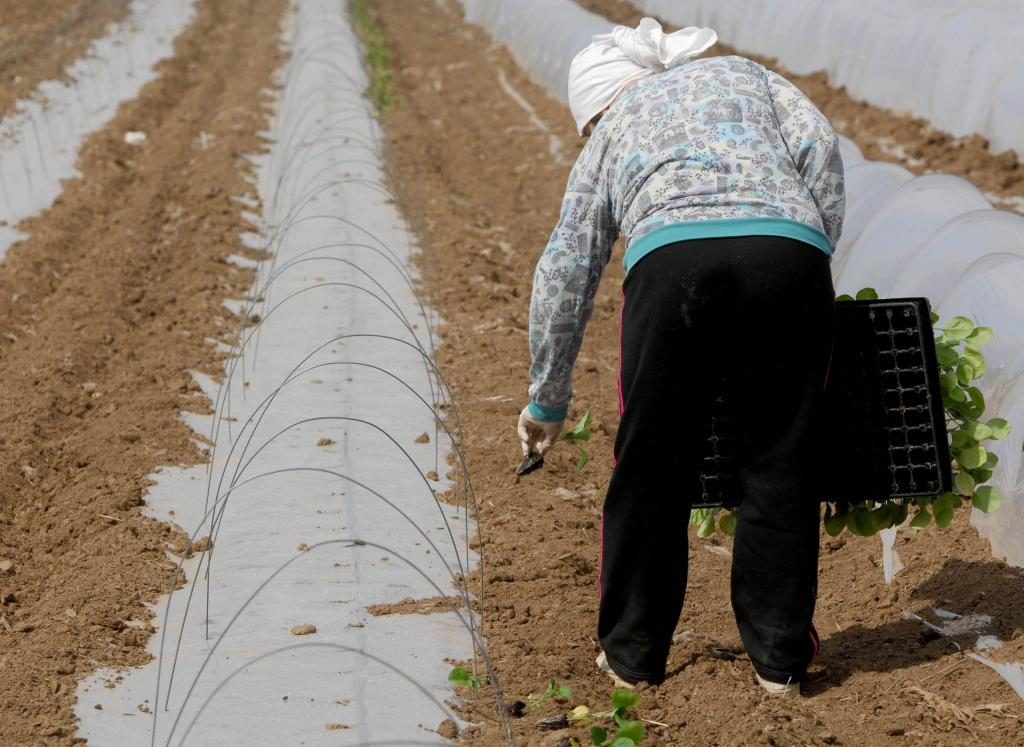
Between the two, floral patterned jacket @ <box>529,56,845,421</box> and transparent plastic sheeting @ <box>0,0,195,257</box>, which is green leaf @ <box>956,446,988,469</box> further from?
transparent plastic sheeting @ <box>0,0,195,257</box>

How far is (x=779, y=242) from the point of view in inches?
95.3

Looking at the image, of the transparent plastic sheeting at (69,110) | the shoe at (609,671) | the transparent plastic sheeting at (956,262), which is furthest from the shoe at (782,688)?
the transparent plastic sheeting at (69,110)

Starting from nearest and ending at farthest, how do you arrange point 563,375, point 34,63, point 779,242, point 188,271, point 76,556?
1. point 779,242
2. point 563,375
3. point 76,556
4. point 188,271
5. point 34,63

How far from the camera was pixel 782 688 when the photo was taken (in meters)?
2.78

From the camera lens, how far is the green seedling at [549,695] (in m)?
2.80

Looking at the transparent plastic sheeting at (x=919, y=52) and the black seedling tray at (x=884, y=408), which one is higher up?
the black seedling tray at (x=884, y=408)

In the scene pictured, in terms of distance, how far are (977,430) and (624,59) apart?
1277mm

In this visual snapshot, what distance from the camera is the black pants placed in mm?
2449

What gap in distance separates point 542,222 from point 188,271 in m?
2.31

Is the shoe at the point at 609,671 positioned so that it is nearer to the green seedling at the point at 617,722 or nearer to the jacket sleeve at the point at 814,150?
the green seedling at the point at 617,722

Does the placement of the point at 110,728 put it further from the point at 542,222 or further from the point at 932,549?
the point at 542,222

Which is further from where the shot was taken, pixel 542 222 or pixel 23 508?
pixel 542 222

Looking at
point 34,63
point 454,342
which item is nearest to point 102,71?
point 34,63

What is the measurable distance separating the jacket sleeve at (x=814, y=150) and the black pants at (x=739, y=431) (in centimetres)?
17
